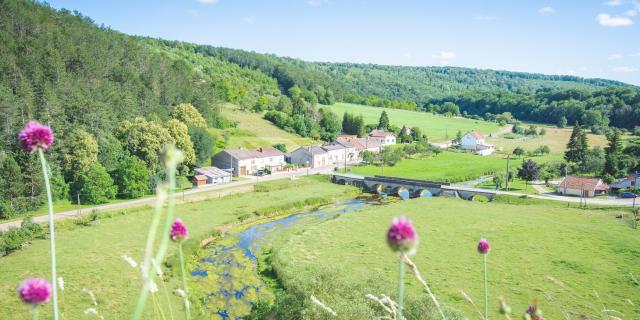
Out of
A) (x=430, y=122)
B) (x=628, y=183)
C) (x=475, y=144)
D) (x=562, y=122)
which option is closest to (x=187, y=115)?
(x=628, y=183)

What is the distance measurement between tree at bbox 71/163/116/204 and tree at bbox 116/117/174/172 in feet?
27.1

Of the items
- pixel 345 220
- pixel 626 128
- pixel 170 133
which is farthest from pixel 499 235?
pixel 626 128

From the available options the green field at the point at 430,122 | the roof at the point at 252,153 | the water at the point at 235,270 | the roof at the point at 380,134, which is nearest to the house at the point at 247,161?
the roof at the point at 252,153

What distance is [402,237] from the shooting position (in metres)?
4.00

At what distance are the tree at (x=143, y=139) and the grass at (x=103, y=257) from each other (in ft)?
38.1

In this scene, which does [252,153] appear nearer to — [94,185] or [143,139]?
[143,139]

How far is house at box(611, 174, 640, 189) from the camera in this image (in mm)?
61656

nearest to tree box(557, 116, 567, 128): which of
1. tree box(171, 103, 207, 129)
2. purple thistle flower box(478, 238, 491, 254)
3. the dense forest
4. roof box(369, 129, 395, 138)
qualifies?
roof box(369, 129, 395, 138)

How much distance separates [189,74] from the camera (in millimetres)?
99375

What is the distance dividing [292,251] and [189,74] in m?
72.4

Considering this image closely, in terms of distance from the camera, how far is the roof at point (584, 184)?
59.4 meters

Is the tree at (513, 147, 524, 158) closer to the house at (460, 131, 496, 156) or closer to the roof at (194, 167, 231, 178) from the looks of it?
the house at (460, 131, 496, 156)

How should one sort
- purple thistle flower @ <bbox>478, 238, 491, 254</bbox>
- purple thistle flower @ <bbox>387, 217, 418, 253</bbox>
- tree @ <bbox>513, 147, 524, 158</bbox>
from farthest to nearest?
tree @ <bbox>513, 147, 524, 158</bbox> → purple thistle flower @ <bbox>478, 238, 491, 254</bbox> → purple thistle flower @ <bbox>387, 217, 418, 253</bbox>

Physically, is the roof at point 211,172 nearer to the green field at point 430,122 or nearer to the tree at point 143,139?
the tree at point 143,139
